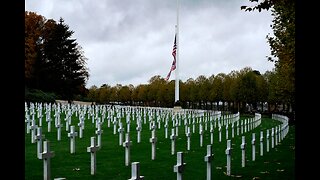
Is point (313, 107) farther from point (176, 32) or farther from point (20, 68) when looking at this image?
point (176, 32)

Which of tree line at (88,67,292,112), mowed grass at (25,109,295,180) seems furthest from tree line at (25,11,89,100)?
mowed grass at (25,109,295,180)

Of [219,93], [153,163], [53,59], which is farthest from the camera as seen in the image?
[219,93]

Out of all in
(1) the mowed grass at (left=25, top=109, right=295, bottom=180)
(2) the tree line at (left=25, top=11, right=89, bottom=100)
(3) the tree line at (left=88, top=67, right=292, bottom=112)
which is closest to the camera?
(1) the mowed grass at (left=25, top=109, right=295, bottom=180)

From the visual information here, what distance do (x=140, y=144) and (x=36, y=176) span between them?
7486mm

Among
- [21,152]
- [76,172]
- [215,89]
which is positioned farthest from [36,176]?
[215,89]

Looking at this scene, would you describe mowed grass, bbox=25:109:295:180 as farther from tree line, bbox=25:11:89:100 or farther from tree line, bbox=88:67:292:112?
tree line, bbox=25:11:89:100

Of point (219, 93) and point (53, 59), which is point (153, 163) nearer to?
point (53, 59)

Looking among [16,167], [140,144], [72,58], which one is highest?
[72,58]

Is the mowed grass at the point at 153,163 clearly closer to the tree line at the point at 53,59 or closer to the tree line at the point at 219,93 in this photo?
the tree line at the point at 219,93

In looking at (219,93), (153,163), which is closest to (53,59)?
(219,93)

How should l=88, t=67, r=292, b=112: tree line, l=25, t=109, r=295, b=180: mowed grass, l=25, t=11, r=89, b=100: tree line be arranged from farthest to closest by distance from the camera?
l=88, t=67, r=292, b=112: tree line < l=25, t=11, r=89, b=100: tree line < l=25, t=109, r=295, b=180: mowed grass

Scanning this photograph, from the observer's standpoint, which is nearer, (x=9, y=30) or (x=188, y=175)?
(x=9, y=30)

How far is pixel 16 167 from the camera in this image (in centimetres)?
198

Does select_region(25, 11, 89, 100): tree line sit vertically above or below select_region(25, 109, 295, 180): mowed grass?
above
